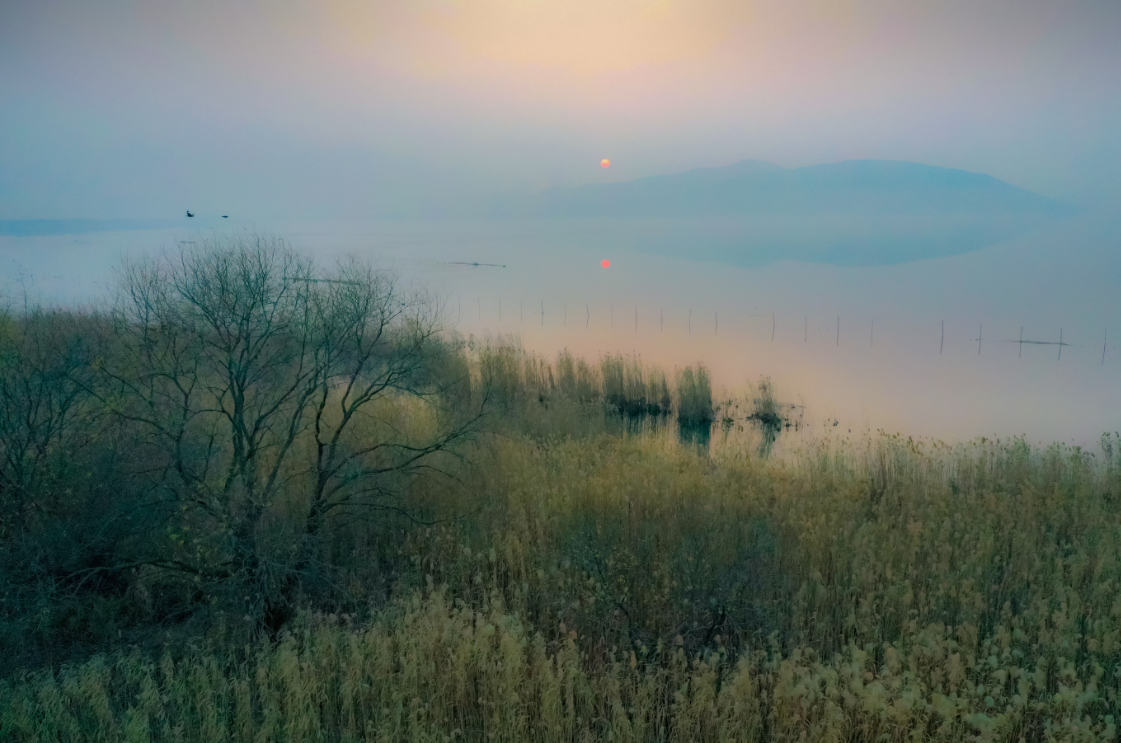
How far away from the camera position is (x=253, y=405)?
248 inches

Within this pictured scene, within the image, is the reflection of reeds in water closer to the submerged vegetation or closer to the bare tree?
the submerged vegetation

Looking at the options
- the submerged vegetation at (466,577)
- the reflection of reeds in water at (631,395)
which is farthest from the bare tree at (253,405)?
the reflection of reeds in water at (631,395)

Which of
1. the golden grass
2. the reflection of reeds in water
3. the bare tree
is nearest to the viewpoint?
the golden grass

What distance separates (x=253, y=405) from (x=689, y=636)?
416 cm

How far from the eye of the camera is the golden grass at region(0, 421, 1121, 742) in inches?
155

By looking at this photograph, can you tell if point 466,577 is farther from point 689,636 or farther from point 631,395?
point 631,395

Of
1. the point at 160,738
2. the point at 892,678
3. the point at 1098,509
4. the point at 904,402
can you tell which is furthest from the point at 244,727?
the point at 904,402

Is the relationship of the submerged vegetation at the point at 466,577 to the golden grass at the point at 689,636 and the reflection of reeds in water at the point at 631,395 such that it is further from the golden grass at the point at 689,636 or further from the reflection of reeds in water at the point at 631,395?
the reflection of reeds in water at the point at 631,395

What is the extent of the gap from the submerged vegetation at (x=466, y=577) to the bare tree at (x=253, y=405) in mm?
43

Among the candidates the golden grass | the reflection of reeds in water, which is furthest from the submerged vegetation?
the reflection of reeds in water

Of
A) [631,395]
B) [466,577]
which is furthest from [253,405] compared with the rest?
[631,395]

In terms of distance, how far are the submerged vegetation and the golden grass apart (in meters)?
0.03

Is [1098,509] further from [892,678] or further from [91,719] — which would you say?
[91,719]

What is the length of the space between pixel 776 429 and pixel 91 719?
39.4ft
